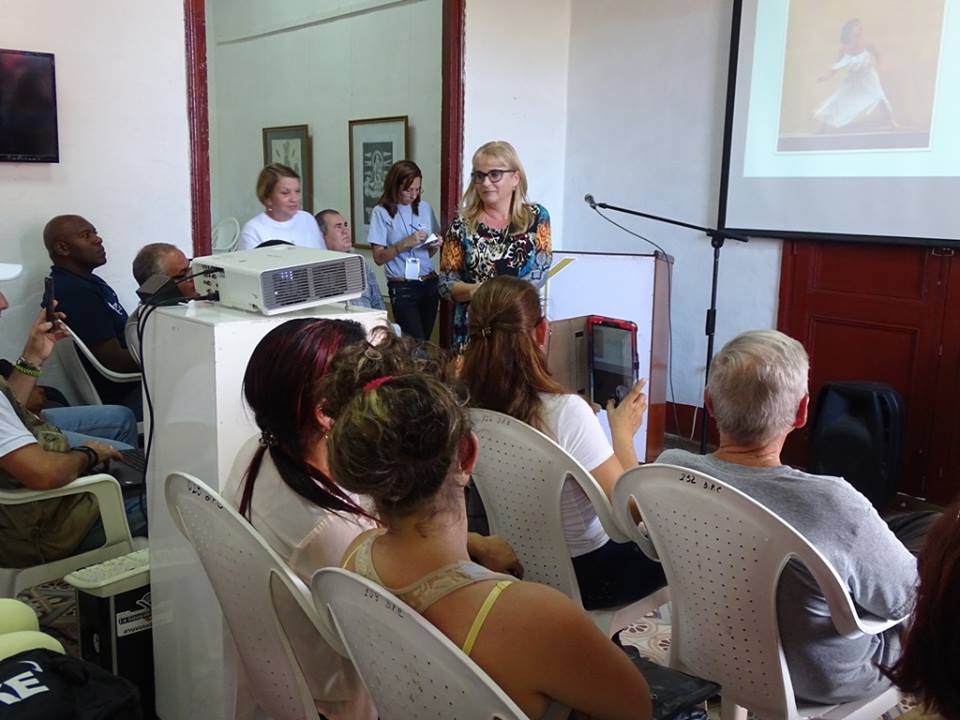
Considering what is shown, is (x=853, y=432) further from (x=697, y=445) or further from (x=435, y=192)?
(x=435, y=192)

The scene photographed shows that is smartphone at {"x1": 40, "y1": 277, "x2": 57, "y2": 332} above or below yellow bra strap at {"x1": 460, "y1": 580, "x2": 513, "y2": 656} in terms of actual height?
above

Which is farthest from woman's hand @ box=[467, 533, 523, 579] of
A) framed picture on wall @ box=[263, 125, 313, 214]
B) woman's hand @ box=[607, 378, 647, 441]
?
framed picture on wall @ box=[263, 125, 313, 214]

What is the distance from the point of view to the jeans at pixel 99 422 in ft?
9.55

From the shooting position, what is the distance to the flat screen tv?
10.1 ft

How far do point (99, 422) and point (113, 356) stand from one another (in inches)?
12.7

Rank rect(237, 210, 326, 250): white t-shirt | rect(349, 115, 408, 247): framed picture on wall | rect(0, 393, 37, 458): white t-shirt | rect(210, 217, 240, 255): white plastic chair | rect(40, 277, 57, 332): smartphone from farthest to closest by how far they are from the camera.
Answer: rect(210, 217, 240, 255): white plastic chair
rect(349, 115, 408, 247): framed picture on wall
rect(237, 210, 326, 250): white t-shirt
rect(40, 277, 57, 332): smartphone
rect(0, 393, 37, 458): white t-shirt

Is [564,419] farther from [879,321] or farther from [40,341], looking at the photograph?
[879,321]

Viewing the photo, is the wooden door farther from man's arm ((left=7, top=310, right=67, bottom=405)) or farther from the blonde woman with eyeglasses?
man's arm ((left=7, top=310, right=67, bottom=405))

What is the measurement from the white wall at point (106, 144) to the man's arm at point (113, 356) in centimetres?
33

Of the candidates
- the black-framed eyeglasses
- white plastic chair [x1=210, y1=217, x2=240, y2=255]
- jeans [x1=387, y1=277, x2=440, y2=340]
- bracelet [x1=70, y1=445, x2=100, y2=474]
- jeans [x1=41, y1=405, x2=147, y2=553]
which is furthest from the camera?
white plastic chair [x1=210, y1=217, x2=240, y2=255]

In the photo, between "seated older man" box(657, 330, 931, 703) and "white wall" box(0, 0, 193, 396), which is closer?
"seated older man" box(657, 330, 931, 703)

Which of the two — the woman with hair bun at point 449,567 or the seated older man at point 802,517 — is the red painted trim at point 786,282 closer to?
the seated older man at point 802,517

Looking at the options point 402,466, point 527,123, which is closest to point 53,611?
point 402,466

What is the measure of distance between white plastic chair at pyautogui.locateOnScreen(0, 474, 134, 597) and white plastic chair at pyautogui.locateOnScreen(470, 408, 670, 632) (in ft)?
3.26
